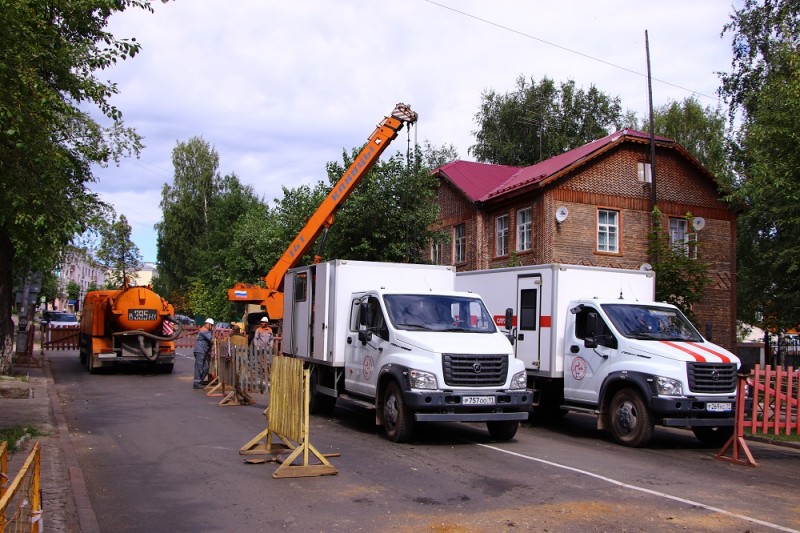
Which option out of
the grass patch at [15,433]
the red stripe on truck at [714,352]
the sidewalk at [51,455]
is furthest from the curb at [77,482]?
the red stripe on truck at [714,352]

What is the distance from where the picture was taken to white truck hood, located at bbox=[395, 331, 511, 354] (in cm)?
1102

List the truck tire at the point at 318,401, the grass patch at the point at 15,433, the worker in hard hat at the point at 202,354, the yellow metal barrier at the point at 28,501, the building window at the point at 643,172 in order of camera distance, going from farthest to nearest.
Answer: the building window at the point at 643,172 < the worker in hard hat at the point at 202,354 < the truck tire at the point at 318,401 < the grass patch at the point at 15,433 < the yellow metal barrier at the point at 28,501

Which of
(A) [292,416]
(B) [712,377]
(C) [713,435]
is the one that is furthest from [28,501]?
(C) [713,435]

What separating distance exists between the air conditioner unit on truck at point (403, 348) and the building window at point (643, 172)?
18744 mm

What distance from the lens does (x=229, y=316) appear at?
53.1 metres

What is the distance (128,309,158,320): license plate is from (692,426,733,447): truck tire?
51.5 feet

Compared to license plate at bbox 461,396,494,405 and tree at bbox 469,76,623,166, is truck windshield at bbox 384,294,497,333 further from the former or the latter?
tree at bbox 469,76,623,166

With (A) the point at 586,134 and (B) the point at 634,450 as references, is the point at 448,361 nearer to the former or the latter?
(B) the point at 634,450

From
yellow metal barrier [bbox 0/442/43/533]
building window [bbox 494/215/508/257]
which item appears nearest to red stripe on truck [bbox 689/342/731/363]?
yellow metal barrier [bbox 0/442/43/533]

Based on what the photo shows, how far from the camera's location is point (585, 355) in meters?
12.6

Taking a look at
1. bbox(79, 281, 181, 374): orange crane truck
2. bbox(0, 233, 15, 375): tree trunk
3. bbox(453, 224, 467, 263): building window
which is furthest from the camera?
bbox(453, 224, 467, 263): building window

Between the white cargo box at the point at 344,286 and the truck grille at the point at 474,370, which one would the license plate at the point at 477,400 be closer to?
the truck grille at the point at 474,370

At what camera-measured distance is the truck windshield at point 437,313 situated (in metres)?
12.0

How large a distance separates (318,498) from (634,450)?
563 centimetres
